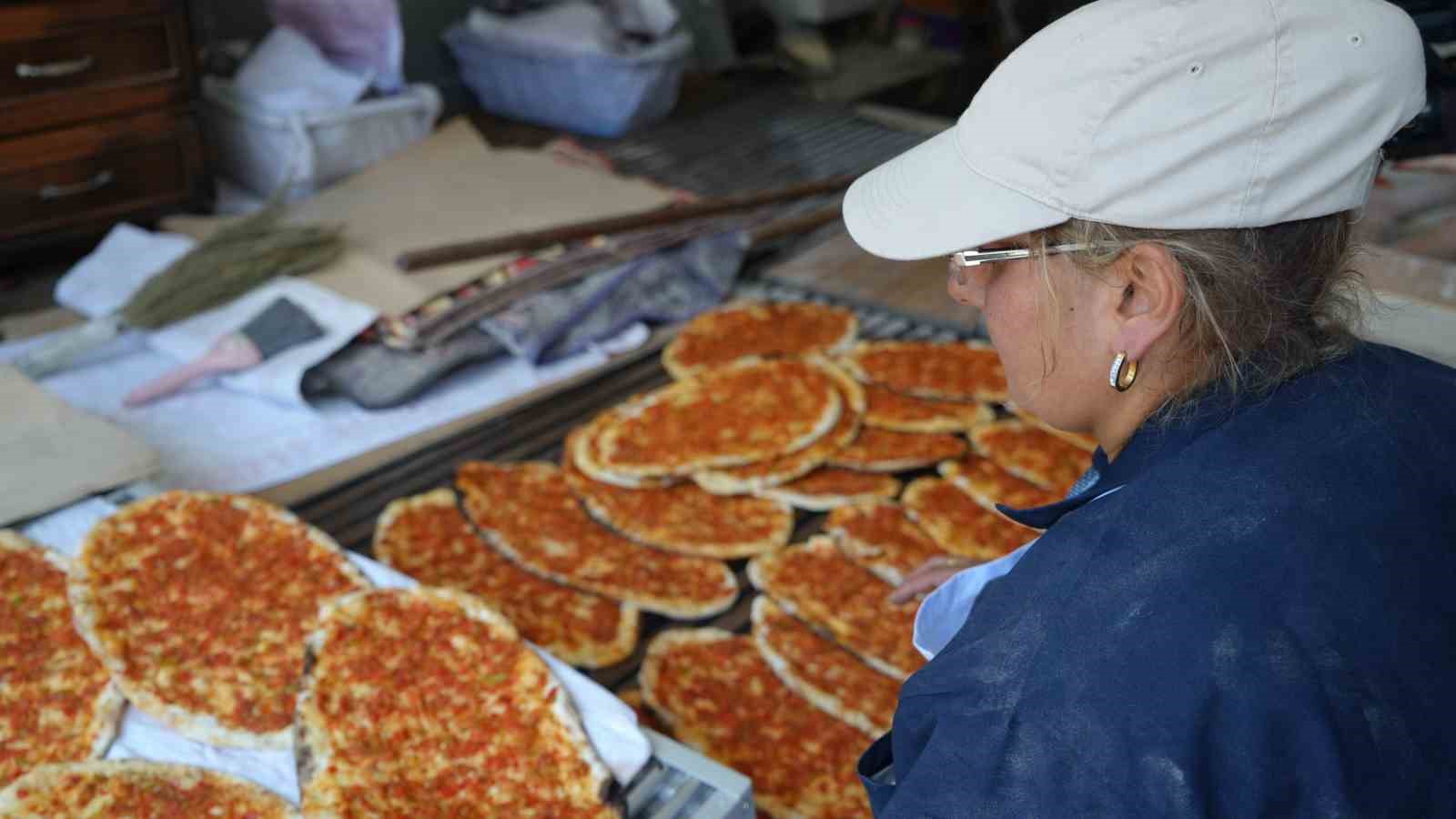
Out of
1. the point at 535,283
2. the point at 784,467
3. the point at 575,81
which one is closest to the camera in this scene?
the point at 784,467

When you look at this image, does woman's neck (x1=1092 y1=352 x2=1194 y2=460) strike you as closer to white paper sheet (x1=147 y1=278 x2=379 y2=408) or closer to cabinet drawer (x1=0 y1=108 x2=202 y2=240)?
white paper sheet (x1=147 y1=278 x2=379 y2=408)

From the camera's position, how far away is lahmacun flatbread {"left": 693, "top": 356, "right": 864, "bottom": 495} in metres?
3.11

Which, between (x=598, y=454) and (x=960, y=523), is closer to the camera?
(x=960, y=523)

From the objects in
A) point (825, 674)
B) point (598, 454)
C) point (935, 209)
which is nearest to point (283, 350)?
point (598, 454)

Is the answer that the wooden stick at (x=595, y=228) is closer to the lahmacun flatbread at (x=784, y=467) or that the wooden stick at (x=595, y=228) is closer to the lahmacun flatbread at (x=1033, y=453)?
the lahmacun flatbread at (x=784, y=467)

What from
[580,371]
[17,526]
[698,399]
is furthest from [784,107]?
[17,526]

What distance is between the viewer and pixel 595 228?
423cm

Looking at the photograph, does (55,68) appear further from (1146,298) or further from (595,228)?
(1146,298)

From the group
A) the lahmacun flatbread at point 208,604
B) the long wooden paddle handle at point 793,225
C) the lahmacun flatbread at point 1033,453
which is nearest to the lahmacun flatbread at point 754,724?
the lahmacun flatbread at point 208,604

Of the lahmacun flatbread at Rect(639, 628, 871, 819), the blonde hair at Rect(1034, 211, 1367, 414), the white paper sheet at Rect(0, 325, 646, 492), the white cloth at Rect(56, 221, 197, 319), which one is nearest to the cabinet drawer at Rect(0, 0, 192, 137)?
the white cloth at Rect(56, 221, 197, 319)

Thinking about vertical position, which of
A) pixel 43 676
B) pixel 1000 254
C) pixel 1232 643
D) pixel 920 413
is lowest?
pixel 920 413

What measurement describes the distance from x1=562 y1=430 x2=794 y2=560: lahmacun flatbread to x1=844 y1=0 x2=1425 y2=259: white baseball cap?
1767 mm

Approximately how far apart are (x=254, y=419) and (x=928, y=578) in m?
2.16

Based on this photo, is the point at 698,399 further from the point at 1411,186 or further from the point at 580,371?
the point at 1411,186
